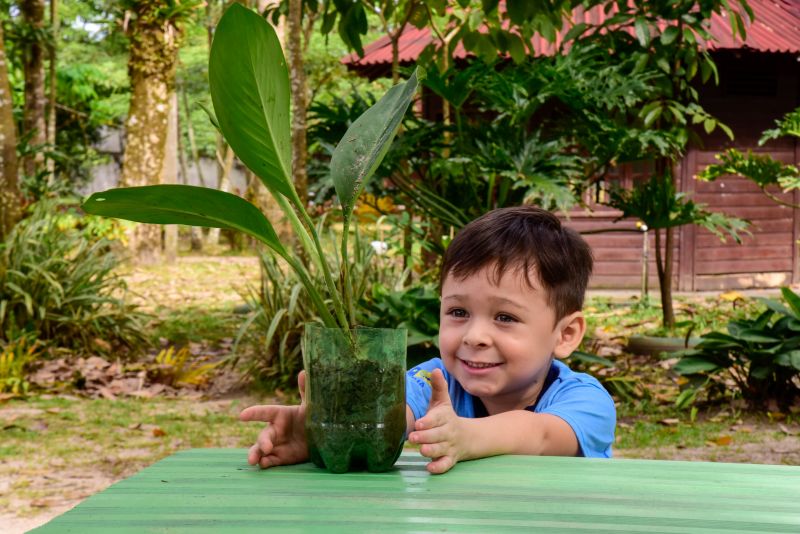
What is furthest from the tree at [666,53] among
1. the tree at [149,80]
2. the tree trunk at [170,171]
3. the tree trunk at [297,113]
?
the tree trunk at [170,171]

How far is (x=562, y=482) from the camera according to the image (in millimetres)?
1052

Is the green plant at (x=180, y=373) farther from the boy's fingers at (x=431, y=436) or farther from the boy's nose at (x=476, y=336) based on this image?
the boy's fingers at (x=431, y=436)

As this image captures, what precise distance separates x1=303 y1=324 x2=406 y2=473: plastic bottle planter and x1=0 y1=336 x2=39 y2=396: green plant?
485cm

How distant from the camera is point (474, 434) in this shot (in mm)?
1217

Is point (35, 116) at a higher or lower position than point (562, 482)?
higher

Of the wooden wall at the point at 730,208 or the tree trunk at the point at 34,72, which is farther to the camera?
the wooden wall at the point at 730,208

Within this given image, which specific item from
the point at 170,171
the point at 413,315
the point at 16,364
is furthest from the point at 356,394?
the point at 170,171

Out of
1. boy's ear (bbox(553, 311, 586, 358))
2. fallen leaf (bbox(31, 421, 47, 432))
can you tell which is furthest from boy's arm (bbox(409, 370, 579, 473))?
fallen leaf (bbox(31, 421, 47, 432))

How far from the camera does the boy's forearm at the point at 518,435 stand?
48.3 inches

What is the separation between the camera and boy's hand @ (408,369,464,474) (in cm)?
114

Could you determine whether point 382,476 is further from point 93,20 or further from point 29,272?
point 93,20

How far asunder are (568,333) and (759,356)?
368 cm

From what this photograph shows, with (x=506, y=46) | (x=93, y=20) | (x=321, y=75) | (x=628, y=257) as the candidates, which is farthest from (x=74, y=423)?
(x=93, y=20)

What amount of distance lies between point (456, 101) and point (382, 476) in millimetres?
3960
